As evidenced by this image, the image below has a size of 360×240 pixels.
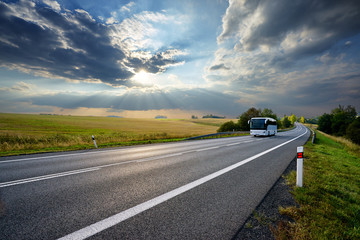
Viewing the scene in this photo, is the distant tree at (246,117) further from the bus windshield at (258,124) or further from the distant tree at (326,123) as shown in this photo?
the distant tree at (326,123)

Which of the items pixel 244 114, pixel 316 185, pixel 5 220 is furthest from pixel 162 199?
pixel 244 114

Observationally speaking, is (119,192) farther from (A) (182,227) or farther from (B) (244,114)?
(B) (244,114)

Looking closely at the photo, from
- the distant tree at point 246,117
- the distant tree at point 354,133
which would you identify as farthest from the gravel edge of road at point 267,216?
the distant tree at point 354,133

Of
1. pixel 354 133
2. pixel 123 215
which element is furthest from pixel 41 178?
pixel 354 133

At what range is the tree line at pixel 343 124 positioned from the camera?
3939cm

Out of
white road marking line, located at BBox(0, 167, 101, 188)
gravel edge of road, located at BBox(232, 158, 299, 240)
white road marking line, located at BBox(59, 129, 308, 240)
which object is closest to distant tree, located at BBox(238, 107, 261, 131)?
gravel edge of road, located at BBox(232, 158, 299, 240)

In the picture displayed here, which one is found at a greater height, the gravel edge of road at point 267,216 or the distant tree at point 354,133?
the gravel edge of road at point 267,216

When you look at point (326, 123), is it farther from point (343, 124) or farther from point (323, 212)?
point (323, 212)

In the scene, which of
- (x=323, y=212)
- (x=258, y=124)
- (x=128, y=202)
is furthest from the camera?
(x=258, y=124)

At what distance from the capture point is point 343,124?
5506cm

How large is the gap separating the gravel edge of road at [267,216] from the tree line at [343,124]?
53.9 metres

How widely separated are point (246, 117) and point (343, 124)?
139ft

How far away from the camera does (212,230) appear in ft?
7.52

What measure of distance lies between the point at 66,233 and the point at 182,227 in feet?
5.59
